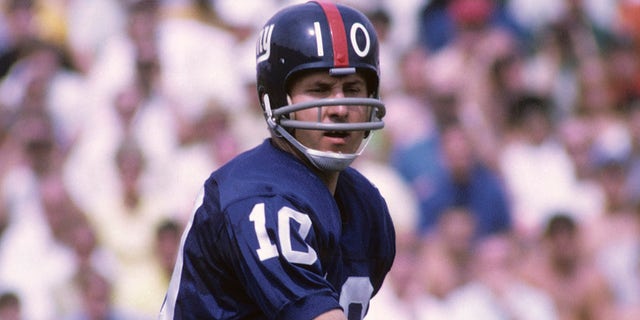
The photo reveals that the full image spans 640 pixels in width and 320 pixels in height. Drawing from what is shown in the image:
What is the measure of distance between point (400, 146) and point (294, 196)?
532 centimetres

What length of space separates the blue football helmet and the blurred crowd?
158 inches

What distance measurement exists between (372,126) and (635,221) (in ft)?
16.8

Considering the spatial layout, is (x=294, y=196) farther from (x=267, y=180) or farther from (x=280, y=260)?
(x=280, y=260)

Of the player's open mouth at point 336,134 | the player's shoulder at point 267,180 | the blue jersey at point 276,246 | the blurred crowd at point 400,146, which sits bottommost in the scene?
the blurred crowd at point 400,146

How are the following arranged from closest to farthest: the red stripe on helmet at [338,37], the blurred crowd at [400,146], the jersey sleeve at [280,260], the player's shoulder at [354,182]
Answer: the jersey sleeve at [280,260], the red stripe on helmet at [338,37], the player's shoulder at [354,182], the blurred crowd at [400,146]

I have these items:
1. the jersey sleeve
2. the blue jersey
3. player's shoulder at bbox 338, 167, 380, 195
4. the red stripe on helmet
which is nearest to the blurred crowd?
player's shoulder at bbox 338, 167, 380, 195

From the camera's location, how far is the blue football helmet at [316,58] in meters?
3.59

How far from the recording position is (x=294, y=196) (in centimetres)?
346

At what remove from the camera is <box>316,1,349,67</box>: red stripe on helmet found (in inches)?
141

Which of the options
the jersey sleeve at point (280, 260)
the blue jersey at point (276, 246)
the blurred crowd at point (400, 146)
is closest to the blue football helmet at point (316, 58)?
the blue jersey at point (276, 246)

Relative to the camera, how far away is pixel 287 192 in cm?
346

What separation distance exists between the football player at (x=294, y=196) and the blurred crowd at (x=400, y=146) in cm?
396

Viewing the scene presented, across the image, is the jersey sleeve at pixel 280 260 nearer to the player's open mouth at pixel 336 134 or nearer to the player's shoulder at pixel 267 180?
the player's shoulder at pixel 267 180

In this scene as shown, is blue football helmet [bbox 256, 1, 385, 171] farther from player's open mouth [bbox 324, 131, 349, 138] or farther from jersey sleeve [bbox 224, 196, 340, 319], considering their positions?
jersey sleeve [bbox 224, 196, 340, 319]
